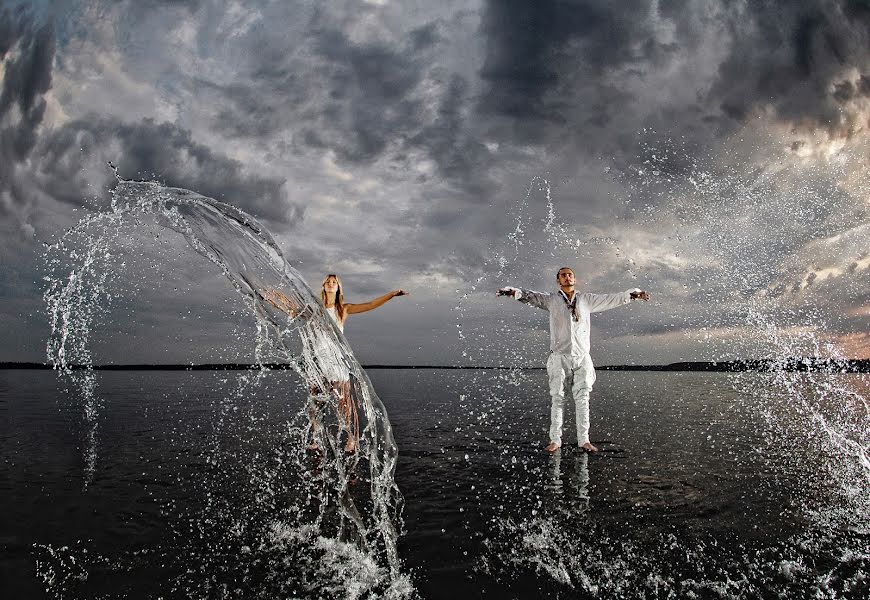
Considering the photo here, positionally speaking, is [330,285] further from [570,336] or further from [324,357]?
[570,336]

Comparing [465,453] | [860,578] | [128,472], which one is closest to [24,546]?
[128,472]

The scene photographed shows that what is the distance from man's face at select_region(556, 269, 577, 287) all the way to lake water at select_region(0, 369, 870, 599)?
10.8 feet

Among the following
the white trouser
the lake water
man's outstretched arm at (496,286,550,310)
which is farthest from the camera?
man's outstretched arm at (496,286,550,310)

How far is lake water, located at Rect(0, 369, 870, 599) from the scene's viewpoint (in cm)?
413

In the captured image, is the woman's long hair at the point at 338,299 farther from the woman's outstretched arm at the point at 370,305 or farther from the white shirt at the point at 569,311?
the white shirt at the point at 569,311

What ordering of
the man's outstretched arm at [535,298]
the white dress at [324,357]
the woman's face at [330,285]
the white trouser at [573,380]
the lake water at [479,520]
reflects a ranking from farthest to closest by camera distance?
the man's outstretched arm at [535,298], the white trouser at [573,380], the woman's face at [330,285], the white dress at [324,357], the lake water at [479,520]

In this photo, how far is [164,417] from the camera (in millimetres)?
16438

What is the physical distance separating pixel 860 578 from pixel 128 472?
970 centimetres

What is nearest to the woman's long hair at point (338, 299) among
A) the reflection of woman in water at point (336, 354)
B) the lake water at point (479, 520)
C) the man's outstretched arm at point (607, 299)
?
the reflection of woman in water at point (336, 354)

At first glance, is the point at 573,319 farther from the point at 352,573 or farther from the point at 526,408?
the point at 526,408

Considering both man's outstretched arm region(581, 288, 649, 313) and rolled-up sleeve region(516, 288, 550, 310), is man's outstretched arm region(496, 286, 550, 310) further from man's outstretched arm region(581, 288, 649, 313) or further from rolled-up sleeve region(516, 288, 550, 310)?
man's outstretched arm region(581, 288, 649, 313)

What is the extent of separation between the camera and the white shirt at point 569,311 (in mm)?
9414

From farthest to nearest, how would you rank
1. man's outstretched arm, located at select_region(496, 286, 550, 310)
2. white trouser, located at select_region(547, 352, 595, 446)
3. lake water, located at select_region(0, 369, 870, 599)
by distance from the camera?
man's outstretched arm, located at select_region(496, 286, 550, 310) < white trouser, located at select_region(547, 352, 595, 446) < lake water, located at select_region(0, 369, 870, 599)

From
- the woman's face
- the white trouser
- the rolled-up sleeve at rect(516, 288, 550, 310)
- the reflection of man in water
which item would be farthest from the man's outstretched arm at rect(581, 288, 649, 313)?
the woman's face
